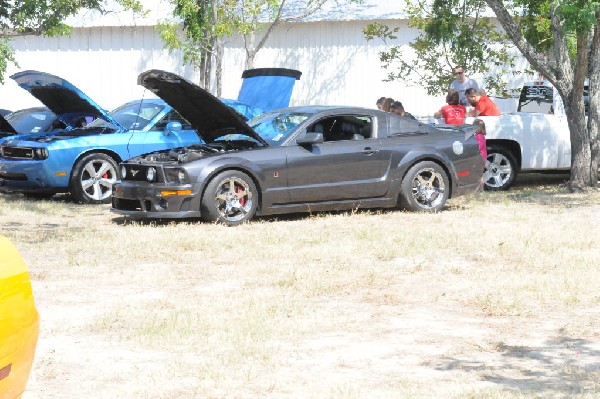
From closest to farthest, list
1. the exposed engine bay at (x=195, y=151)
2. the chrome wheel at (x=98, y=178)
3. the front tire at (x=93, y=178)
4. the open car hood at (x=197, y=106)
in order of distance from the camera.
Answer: the exposed engine bay at (x=195, y=151), the open car hood at (x=197, y=106), the front tire at (x=93, y=178), the chrome wheel at (x=98, y=178)

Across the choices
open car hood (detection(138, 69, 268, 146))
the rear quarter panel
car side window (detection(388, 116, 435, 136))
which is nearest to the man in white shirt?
the rear quarter panel

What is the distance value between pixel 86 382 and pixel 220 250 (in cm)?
490

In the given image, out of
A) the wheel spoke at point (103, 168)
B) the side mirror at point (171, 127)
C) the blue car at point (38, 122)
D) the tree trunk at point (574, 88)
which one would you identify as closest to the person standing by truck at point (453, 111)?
the tree trunk at point (574, 88)

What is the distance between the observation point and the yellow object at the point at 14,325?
3939 millimetres

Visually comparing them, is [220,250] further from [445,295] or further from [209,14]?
[209,14]

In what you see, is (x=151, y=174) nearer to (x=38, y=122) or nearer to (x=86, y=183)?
(x=86, y=183)

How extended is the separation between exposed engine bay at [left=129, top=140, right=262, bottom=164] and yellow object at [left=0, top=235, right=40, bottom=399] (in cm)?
878

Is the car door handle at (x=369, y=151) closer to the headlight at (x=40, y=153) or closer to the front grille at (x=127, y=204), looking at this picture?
the front grille at (x=127, y=204)

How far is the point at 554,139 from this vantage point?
17375 millimetres

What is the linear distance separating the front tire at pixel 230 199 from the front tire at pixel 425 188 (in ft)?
6.39

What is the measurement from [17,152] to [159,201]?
12.2ft

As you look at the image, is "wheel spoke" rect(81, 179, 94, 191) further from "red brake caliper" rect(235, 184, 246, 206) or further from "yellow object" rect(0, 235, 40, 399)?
"yellow object" rect(0, 235, 40, 399)

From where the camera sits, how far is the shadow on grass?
6285mm

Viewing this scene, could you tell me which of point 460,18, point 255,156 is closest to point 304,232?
point 255,156
